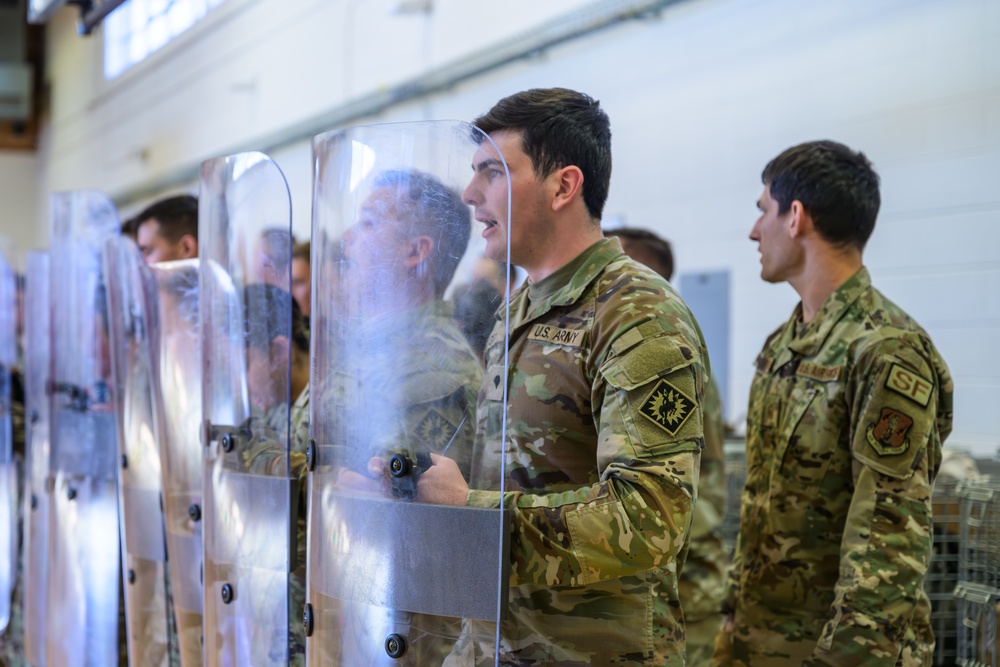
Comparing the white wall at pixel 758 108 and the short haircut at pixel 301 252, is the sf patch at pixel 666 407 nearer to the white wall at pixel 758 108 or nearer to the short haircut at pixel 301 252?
the short haircut at pixel 301 252

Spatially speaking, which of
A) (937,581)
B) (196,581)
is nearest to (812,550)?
(937,581)

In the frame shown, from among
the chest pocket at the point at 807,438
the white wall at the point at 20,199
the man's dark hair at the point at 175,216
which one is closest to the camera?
the chest pocket at the point at 807,438

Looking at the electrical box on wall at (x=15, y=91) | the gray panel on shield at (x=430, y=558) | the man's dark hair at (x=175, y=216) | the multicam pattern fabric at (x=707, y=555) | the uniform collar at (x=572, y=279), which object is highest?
the electrical box on wall at (x=15, y=91)

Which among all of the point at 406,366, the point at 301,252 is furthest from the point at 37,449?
the point at 406,366

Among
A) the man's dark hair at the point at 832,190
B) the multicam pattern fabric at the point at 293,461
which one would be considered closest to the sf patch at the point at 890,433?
the man's dark hair at the point at 832,190

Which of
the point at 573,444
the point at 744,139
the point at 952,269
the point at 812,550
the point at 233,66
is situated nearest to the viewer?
the point at 573,444

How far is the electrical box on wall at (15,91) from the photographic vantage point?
13.3m

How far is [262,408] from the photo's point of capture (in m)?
1.83

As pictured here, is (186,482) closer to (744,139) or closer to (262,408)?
(262,408)

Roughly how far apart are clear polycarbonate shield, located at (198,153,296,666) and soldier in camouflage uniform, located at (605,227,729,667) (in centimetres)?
119

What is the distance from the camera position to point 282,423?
1812mm

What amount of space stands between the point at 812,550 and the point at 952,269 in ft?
6.34

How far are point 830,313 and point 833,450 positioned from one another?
261mm

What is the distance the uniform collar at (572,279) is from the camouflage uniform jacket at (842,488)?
60cm
